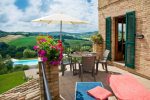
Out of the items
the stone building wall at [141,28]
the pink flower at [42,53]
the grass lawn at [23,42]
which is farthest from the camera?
the grass lawn at [23,42]

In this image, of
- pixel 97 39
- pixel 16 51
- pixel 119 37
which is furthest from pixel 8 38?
pixel 119 37

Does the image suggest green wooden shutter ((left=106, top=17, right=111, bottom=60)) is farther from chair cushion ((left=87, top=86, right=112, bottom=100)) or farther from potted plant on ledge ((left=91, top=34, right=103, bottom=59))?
chair cushion ((left=87, top=86, right=112, bottom=100))

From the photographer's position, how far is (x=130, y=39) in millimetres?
9062

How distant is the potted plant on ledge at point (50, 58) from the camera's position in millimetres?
5301

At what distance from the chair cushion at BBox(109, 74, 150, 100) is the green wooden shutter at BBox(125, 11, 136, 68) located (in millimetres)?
5340

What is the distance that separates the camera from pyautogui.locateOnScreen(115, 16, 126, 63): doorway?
1104 centimetres

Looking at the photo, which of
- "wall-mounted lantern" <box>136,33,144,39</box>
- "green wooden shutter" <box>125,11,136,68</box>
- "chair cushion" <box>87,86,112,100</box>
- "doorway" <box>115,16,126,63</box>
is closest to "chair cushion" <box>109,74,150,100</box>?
"chair cushion" <box>87,86,112,100</box>

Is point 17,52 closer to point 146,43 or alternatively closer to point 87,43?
point 87,43

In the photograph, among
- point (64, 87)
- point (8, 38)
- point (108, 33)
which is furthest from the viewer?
point (8, 38)

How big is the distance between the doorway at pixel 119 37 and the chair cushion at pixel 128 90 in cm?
749

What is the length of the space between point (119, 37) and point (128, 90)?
338 inches

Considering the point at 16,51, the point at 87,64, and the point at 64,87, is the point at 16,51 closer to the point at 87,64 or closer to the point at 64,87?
the point at 87,64

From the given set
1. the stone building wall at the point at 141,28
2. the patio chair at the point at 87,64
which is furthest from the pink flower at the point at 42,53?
the stone building wall at the point at 141,28

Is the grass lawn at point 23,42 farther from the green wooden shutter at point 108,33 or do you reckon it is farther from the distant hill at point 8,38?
the green wooden shutter at point 108,33
